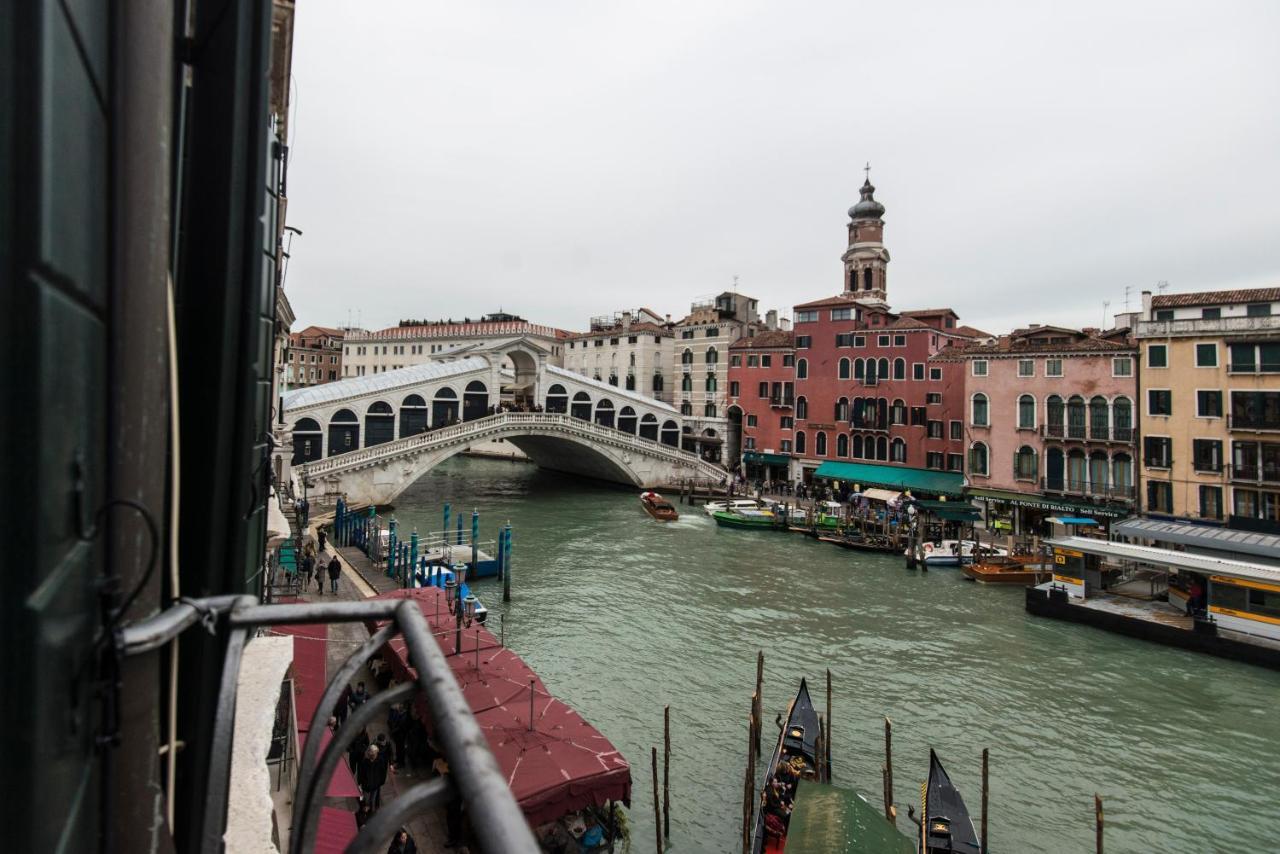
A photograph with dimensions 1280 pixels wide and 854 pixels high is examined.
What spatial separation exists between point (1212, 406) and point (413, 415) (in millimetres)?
27739

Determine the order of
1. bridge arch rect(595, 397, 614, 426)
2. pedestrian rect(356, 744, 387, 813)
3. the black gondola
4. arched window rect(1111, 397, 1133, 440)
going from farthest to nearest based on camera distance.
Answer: bridge arch rect(595, 397, 614, 426)
arched window rect(1111, 397, 1133, 440)
the black gondola
pedestrian rect(356, 744, 387, 813)

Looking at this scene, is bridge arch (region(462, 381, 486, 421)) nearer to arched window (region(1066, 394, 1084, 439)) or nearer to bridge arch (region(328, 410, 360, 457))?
bridge arch (region(328, 410, 360, 457))

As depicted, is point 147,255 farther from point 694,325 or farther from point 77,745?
point 694,325

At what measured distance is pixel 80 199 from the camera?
3.07 ft

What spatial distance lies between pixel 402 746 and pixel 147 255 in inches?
354

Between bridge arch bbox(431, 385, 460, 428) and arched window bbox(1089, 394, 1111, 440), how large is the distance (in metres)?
24.5

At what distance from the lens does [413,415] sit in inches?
1228

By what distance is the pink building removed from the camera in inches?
871

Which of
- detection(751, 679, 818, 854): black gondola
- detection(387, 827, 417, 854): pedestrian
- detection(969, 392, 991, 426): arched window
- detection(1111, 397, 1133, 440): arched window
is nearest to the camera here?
detection(387, 827, 417, 854): pedestrian

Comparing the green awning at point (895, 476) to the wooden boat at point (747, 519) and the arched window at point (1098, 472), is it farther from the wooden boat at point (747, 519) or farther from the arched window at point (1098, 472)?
the wooden boat at point (747, 519)

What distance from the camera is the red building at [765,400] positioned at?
33281mm

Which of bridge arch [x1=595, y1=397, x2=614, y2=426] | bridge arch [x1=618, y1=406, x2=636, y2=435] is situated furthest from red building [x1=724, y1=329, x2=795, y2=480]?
bridge arch [x1=595, y1=397, x2=614, y2=426]

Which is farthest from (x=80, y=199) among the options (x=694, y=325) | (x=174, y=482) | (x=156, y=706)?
(x=694, y=325)

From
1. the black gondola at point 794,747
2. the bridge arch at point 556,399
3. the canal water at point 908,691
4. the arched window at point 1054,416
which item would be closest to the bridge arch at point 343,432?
the bridge arch at point 556,399
